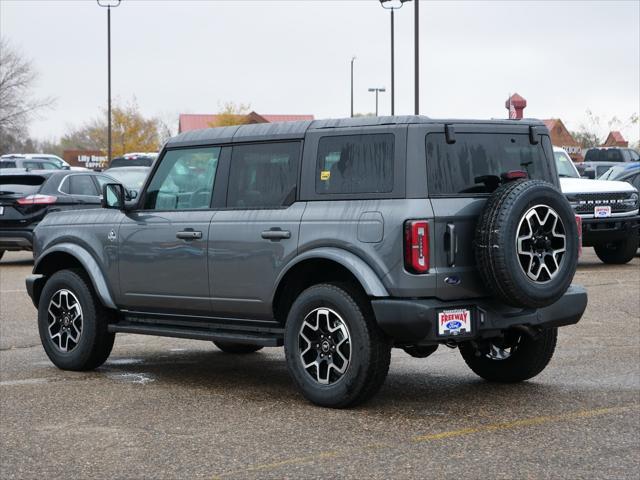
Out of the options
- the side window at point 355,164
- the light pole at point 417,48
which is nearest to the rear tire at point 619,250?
the light pole at point 417,48

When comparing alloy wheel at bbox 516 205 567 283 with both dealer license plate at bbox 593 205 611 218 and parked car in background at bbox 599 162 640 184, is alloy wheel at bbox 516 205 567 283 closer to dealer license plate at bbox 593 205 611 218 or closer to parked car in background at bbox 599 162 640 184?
dealer license plate at bbox 593 205 611 218

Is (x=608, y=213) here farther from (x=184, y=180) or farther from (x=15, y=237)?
(x=184, y=180)

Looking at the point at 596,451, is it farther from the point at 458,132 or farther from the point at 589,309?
the point at 589,309

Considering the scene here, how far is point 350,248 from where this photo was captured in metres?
7.47

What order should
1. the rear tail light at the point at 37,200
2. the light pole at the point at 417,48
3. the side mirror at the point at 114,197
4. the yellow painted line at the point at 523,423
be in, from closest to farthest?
the yellow painted line at the point at 523,423 → the side mirror at the point at 114,197 → the rear tail light at the point at 37,200 → the light pole at the point at 417,48

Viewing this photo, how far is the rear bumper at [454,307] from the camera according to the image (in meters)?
7.15

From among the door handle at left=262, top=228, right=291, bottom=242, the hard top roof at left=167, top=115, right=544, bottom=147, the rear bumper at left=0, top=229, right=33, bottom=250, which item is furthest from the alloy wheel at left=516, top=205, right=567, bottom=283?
the rear bumper at left=0, top=229, right=33, bottom=250

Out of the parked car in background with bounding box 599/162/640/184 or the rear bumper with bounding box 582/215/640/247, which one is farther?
the parked car in background with bounding box 599/162/640/184

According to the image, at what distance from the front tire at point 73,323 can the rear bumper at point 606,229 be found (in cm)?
1029

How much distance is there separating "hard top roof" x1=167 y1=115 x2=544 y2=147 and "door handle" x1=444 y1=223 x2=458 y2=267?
73 cm

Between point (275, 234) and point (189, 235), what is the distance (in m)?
0.88

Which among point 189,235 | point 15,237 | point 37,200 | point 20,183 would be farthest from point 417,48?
point 189,235

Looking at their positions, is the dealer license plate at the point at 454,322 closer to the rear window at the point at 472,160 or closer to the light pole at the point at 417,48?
the rear window at the point at 472,160

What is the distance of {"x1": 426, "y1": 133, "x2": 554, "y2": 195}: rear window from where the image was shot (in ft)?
24.5
